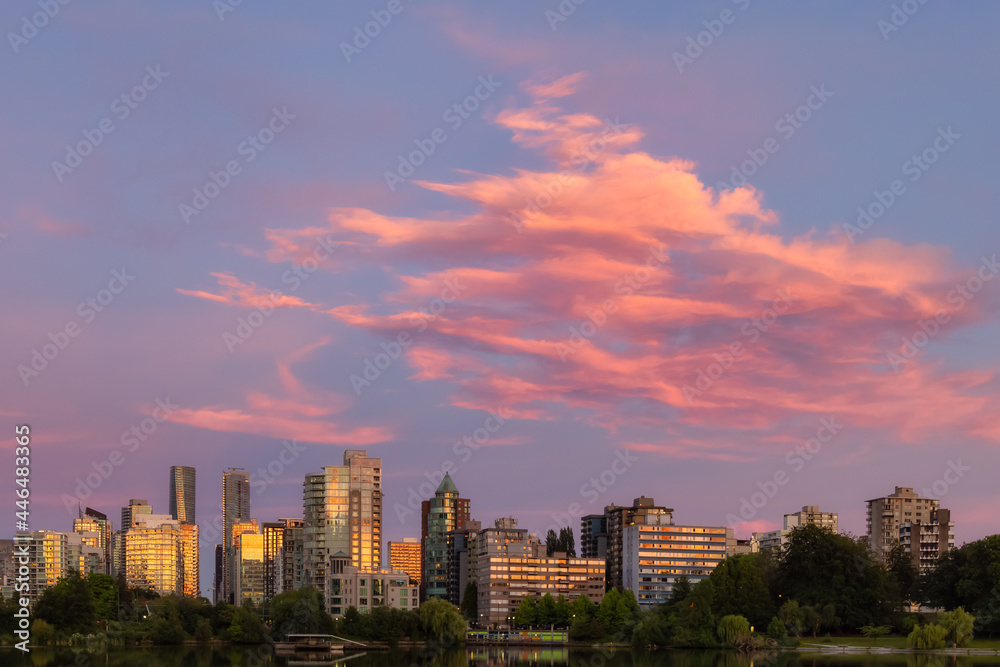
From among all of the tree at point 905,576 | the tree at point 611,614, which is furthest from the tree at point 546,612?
the tree at point 905,576

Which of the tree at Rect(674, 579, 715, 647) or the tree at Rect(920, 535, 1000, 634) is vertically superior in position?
the tree at Rect(920, 535, 1000, 634)

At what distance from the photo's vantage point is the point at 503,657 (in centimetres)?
12019

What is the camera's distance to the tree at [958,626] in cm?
12044

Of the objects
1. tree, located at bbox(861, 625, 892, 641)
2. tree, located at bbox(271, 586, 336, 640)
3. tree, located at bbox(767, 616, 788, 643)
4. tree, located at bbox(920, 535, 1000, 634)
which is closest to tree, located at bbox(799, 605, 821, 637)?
tree, located at bbox(767, 616, 788, 643)

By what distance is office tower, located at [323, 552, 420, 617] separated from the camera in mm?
175000

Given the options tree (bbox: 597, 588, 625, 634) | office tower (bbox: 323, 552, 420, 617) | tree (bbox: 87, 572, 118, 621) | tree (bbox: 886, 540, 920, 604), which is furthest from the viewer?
office tower (bbox: 323, 552, 420, 617)

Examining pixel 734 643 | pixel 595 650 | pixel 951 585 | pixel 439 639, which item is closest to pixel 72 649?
pixel 439 639

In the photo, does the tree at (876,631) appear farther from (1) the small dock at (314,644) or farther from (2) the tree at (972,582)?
(1) the small dock at (314,644)

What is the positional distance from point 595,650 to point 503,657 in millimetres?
21217

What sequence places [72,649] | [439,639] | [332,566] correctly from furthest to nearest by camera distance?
[332,566] → [439,639] → [72,649]

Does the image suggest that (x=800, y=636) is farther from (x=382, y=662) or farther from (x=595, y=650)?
(x=382, y=662)

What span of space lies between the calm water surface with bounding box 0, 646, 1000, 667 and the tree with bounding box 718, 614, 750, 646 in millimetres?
3965

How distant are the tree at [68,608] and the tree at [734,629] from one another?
7579 cm

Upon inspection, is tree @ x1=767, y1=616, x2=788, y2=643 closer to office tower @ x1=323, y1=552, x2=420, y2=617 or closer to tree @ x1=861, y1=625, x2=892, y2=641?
tree @ x1=861, y1=625, x2=892, y2=641
